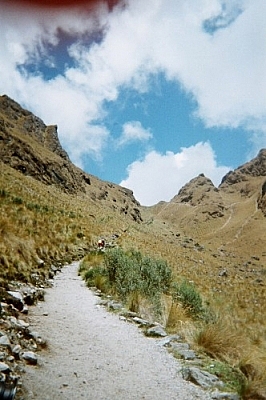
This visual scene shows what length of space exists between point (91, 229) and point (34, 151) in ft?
162

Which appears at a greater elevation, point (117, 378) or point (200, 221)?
point (200, 221)

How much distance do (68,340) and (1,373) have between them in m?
2.23

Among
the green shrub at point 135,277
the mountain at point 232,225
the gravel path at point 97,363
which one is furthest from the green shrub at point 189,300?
the mountain at point 232,225

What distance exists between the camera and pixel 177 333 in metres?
7.53

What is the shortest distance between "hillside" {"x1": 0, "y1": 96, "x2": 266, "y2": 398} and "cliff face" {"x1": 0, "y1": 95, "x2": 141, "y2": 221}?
274 millimetres

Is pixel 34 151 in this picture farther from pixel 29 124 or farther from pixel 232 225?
pixel 232 225

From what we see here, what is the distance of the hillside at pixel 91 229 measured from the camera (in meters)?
11.4

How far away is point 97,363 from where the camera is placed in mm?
5402

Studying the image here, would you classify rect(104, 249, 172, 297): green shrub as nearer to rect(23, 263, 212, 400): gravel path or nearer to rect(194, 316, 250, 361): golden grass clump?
rect(23, 263, 212, 400): gravel path

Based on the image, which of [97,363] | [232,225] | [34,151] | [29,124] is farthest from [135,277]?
[232,225]

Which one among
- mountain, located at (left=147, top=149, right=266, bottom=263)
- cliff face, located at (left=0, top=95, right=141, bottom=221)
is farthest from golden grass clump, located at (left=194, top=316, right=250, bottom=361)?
mountain, located at (left=147, top=149, right=266, bottom=263)

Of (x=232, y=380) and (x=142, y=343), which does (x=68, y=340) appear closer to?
(x=142, y=343)

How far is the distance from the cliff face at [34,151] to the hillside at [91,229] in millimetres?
274

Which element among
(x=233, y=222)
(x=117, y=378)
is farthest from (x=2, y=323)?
(x=233, y=222)
